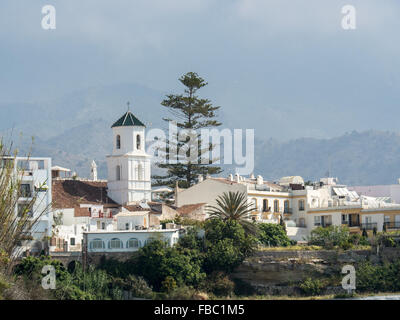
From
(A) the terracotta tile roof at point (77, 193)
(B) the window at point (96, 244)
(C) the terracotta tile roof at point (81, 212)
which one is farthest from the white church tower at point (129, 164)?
(B) the window at point (96, 244)

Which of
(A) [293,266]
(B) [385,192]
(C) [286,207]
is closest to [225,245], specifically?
(A) [293,266]

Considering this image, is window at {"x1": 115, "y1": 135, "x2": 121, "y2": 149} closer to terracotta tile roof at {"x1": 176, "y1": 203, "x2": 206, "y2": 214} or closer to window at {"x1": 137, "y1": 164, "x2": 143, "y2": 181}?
window at {"x1": 137, "y1": 164, "x2": 143, "y2": 181}

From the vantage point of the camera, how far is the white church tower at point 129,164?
8306 centimetres

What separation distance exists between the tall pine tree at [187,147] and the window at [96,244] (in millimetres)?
23759

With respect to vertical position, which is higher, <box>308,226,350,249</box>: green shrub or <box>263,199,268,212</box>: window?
<box>263,199,268,212</box>: window

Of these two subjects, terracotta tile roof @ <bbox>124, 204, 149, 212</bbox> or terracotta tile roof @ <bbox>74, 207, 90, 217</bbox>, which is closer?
terracotta tile roof @ <bbox>74, 207, 90, 217</bbox>

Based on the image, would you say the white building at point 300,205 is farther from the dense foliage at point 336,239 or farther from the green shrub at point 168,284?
the green shrub at point 168,284

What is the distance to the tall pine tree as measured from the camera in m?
91.7

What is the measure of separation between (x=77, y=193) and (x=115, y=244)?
1369 centimetres

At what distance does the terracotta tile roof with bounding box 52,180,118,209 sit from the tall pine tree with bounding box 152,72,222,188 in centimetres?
897

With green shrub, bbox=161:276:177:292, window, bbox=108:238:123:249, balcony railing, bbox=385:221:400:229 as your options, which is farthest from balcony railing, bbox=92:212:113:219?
balcony railing, bbox=385:221:400:229

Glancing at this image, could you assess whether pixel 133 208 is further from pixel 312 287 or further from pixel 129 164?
pixel 312 287

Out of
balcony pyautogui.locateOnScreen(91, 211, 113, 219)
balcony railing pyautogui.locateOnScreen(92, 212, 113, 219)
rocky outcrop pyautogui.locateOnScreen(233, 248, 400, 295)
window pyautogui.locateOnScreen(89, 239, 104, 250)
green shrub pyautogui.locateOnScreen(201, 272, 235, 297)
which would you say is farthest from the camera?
balcony railing pyautogui.locateOnScreen(92, 212, 113, 219)
